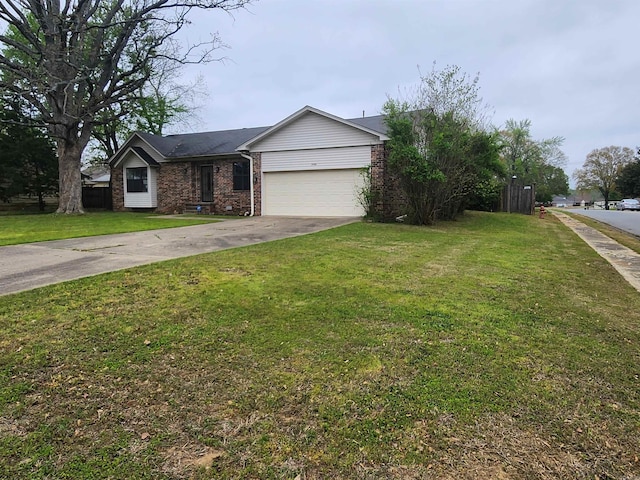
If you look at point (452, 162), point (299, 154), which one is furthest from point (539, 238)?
point (299, 154)

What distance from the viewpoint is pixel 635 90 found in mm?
22844

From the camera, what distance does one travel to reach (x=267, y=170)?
16922mm

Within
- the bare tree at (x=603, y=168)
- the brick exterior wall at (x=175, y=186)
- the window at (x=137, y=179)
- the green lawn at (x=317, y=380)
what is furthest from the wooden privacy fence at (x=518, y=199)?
the bare tree at (x=603, y=168)

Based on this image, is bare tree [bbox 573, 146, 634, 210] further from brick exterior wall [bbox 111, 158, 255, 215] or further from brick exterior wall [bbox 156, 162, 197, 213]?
brick exterior wall [bbox 156, 162, 197, 213]

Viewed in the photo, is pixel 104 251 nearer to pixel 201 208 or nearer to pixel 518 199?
pixel 201 208

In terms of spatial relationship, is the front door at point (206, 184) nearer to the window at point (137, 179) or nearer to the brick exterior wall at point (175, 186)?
the brick exterior wall at point (175, 186)

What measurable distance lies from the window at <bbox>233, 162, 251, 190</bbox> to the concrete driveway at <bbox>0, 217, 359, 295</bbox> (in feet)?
→ 22.9

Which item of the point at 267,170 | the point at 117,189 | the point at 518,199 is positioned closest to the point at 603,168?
the point at 518,199

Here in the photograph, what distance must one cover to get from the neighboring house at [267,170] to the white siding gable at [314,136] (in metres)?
0.04

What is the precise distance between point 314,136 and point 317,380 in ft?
46.4

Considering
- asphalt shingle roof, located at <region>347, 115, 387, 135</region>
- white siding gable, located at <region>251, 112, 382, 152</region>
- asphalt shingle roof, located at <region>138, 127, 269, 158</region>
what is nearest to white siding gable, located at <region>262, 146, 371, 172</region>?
white siding gable, located at <region>251, 112, 382, 152</region>

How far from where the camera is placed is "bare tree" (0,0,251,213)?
14.9 m

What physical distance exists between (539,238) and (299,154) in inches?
371

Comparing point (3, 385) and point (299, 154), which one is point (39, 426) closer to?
point (3, 385)
